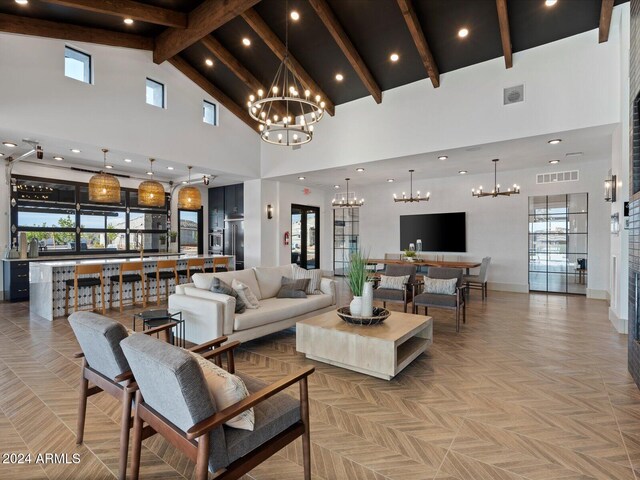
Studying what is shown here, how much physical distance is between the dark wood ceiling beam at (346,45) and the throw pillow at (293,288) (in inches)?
157

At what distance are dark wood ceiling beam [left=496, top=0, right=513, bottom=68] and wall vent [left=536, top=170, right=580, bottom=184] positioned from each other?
12.9 feet

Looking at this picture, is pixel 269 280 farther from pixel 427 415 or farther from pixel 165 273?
pixel 165 273

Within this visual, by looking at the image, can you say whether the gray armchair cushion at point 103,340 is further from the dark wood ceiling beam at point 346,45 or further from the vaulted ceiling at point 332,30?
the dark wood ceiling beam at point 346,45

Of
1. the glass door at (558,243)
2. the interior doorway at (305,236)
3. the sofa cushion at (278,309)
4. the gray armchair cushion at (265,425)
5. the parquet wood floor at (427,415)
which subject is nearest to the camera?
the gray armchair cushion at (265,425)

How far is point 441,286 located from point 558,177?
17.7ft

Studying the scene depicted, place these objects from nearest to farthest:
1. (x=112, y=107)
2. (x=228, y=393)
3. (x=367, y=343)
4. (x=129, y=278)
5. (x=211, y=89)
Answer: (x=228, y=393) → (x=367, y=343) → (x=112, y=107) → (x=129, y=278) → (x=211, y=89)

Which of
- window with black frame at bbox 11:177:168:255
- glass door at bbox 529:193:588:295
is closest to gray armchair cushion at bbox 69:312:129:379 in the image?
window with black frame at bbox 11:177:168:255

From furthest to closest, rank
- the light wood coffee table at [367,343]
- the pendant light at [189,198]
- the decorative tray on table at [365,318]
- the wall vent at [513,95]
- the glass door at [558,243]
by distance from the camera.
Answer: the glass door at [558,243], the pendant light at [189,198], the wall vent at [513,95], the decorative tray on table at [365,318], the light wood coffee table at [367,343]

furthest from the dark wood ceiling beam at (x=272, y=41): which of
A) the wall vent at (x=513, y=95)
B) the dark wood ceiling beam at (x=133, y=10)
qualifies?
the wall vent at (x=513, y=95)

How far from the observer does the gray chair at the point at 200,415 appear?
1.46 m

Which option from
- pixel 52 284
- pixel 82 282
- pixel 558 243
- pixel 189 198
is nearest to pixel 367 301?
pixel 189 198

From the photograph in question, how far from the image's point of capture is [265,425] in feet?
5.74

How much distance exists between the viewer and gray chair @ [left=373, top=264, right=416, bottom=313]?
5.62 metres

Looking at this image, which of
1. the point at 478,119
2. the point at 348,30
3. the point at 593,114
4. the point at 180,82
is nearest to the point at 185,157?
the point at 180,82
